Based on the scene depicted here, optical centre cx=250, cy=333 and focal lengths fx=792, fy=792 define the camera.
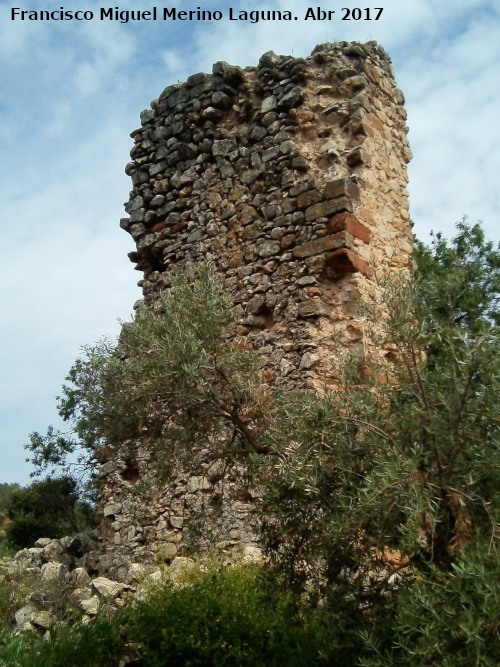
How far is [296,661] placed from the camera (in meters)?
4.88

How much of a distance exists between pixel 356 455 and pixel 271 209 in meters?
3.16

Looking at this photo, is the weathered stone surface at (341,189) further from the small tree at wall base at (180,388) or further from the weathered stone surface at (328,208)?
the small tree at wall base at (180,388)

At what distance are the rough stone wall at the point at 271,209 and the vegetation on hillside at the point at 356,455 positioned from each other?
106 cm

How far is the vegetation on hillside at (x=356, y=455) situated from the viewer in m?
3.50

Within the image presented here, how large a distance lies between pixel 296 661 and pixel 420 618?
1.83m

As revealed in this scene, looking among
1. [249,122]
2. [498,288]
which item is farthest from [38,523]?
[249,122]

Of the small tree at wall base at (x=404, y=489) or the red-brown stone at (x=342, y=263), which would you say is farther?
the red-brown stone at (x=342, y=263)

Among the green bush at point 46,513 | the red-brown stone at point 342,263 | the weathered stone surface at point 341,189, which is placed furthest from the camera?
the green bush at point 46,513

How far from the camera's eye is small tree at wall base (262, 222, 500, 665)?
3381 mm

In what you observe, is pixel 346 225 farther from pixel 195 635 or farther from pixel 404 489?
pixel 195 635

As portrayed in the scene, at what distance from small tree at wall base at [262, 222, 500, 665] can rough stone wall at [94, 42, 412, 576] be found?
1.58 m

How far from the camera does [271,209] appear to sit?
6719 millimetres

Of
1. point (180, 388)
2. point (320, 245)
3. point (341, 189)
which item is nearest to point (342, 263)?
point (320, 245)

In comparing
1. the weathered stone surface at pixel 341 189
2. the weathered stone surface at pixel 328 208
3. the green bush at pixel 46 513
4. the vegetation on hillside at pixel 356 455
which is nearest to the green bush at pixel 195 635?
the vegetation on hillside at pixel 356 455
